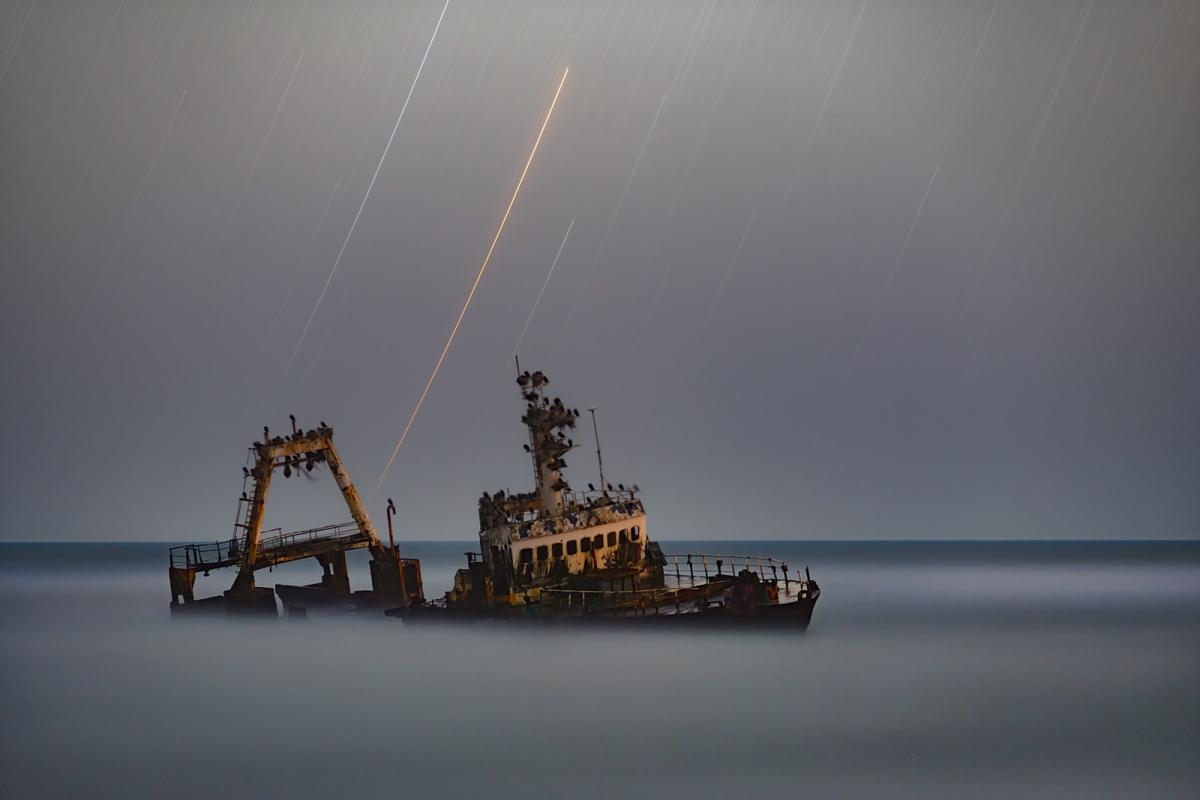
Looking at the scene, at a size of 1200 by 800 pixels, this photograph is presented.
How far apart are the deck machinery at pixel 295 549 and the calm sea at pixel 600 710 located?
1.36 meters

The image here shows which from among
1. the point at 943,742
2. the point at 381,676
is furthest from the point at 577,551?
the point at 943,742

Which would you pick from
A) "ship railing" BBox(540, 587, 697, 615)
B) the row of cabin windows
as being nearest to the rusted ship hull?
"ship railing" BBox(540, 587, 697, 615)

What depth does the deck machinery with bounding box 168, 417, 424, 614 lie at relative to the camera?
169ft

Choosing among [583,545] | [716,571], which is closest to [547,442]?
[583,545]

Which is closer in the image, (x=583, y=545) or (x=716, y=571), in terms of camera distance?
(x=583, y=545)

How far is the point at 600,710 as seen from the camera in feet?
114

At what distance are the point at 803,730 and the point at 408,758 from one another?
9817mm

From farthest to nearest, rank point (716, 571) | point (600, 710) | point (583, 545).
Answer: point (716, 571), point (583, 545), point (600, 710)

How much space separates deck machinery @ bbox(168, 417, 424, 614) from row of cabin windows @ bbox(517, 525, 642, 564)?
7860mm

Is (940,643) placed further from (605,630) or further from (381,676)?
(381,676)

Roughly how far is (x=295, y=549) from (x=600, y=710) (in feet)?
72.2

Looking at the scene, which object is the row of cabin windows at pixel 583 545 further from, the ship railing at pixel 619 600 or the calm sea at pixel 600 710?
the calm sea at pixel 600 710

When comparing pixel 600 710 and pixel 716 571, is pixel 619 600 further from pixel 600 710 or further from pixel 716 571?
pixel 716 571

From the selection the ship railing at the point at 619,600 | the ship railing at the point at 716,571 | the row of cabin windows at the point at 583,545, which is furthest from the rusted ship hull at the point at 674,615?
the row of cabin windows at the point at 583,545
